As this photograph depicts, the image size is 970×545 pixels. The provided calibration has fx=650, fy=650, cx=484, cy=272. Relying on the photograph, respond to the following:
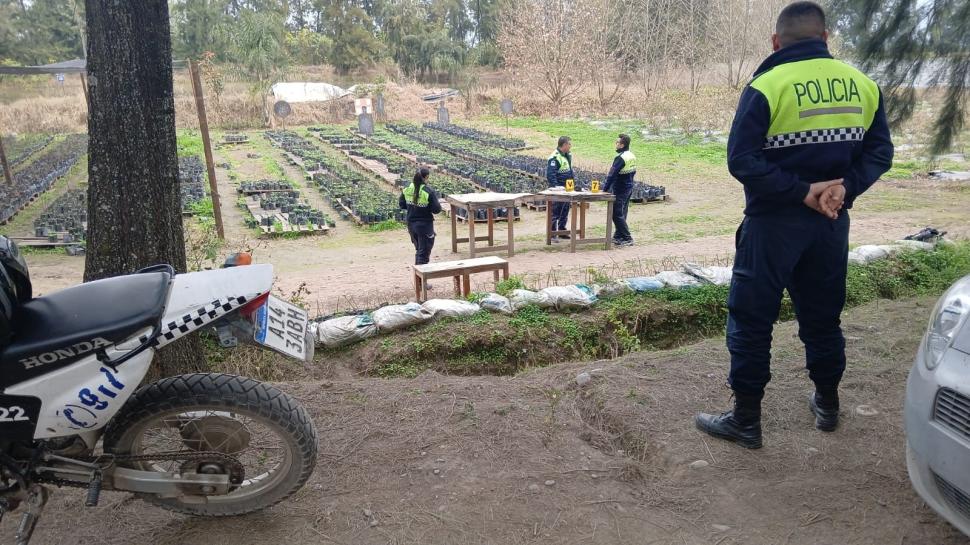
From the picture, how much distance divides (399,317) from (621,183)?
573 centimetres

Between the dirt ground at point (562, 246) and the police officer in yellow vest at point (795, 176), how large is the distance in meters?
4.15

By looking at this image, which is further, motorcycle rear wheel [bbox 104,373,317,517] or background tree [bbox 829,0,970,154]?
background tree [bbox 829,0,970,154]

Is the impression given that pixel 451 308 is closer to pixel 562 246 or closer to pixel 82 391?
pixel 82 391

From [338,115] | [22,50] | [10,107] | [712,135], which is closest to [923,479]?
[712,135]

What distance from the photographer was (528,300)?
19.2 ft

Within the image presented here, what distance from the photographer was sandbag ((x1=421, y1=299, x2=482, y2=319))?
18.3 feet

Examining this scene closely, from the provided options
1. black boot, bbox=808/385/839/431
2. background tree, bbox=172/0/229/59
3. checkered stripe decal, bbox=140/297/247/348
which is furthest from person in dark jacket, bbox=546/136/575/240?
background tree, bbox=172/0/229/59

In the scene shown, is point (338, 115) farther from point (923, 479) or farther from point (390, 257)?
point (923, 479)

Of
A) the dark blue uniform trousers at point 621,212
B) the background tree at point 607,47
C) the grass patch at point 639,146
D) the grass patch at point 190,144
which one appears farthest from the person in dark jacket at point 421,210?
the background tree at point 607,47

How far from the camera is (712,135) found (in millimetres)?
20859

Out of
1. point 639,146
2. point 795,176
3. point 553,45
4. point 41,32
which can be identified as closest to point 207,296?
point 795,176

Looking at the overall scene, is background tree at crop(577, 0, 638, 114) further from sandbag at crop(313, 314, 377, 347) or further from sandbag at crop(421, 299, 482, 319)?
sandbag at crop(313, 314, 377, 347)

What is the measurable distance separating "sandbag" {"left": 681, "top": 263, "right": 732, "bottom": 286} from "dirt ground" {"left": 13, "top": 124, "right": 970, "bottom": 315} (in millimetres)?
978

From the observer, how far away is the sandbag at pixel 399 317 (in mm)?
5391
